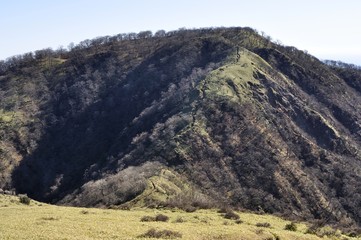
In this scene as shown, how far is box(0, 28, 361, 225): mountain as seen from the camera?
98.1 m

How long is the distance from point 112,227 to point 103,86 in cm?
13993

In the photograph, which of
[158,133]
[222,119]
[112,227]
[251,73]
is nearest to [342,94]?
[251,73]

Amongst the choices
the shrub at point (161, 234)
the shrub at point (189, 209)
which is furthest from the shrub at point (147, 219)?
the shrub at point (189, 209)

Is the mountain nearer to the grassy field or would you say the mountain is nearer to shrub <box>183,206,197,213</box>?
shrub <box>183,206,197,213</box>

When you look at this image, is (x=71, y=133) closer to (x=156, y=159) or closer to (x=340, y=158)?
(x=156, y=159)

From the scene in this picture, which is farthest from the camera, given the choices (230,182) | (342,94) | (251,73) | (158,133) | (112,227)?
(342,94)

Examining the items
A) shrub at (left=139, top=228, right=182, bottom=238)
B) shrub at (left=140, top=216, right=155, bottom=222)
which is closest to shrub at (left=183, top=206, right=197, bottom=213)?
shrub at (left=140, top=216, right=155, bottom=222)

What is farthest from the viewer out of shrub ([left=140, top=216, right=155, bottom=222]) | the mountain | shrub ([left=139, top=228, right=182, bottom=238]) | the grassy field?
the mountain

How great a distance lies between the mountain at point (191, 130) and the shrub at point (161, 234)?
3004cm

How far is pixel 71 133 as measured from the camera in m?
156

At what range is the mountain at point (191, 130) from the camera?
322 ft

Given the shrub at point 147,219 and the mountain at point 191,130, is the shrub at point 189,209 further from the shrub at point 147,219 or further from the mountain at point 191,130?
the shrub at point 147,219

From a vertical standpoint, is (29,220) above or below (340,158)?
below

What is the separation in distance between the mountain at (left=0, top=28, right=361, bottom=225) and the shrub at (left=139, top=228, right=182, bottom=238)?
30.0 m
